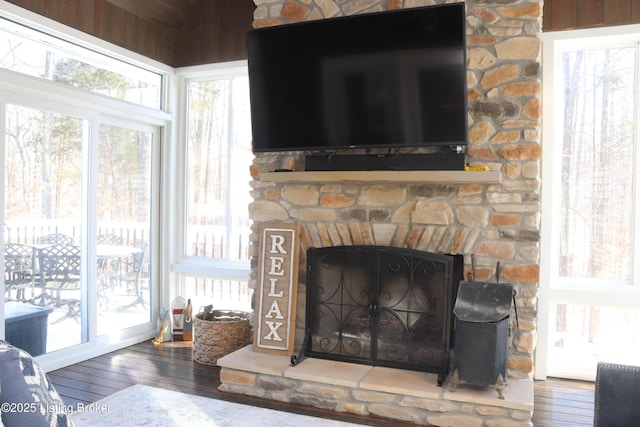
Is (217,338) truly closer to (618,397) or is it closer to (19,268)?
(19,268)

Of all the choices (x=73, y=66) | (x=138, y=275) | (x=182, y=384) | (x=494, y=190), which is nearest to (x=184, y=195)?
(x=138, y=275)

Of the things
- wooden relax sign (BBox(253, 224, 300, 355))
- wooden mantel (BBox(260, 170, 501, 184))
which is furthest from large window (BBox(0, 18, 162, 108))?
wooden relax sign (BBox(253, 224, 300, 355))

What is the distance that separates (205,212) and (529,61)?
9.39ft

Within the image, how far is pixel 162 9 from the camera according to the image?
14.7 feet

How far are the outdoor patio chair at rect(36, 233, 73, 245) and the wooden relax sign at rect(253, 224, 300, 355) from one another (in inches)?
55.6

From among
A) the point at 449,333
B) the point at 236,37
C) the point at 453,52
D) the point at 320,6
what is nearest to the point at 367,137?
the point at 453,52

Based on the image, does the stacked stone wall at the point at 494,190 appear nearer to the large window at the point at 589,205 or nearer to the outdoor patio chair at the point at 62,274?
the large window at the point at 589,205

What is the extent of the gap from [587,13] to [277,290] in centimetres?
278

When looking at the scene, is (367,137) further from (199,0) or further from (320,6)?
(199,0)

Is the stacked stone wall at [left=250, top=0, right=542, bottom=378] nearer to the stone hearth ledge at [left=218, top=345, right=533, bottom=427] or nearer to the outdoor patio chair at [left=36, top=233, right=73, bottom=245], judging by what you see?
the stone hearth ledge at [left=218, top=345, right=533, bottom=427]

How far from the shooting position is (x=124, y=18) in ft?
13.7

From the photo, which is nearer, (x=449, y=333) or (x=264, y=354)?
(x=449, y=333)

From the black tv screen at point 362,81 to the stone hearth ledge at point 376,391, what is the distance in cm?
137

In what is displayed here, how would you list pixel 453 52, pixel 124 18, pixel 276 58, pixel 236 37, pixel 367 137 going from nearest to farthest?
pixel 453 52 → pixel 367 137 → pixel 276 58 → pixel 124 18 → pixel 236 37
